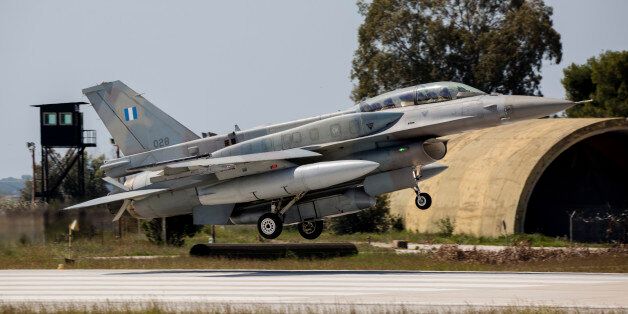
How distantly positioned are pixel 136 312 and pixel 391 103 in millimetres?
11402

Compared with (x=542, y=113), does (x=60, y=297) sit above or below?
below

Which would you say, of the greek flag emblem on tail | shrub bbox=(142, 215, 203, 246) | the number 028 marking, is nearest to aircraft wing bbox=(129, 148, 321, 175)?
the number 028 marking

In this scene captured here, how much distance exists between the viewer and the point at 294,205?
1122 inches

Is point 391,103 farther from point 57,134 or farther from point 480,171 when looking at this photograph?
point 57,134

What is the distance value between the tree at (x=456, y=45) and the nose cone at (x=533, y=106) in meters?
40.5

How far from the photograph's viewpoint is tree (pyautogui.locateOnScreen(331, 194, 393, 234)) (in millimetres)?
43469

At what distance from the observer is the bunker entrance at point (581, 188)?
4006 cm

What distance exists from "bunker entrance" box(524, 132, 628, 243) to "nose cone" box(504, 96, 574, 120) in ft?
48.9

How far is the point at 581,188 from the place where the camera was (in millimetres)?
40688

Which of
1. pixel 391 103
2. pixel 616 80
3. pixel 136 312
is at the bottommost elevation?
pixel 136 312

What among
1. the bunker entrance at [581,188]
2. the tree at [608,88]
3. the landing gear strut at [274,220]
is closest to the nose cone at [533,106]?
the landing gear strut at [274,220]

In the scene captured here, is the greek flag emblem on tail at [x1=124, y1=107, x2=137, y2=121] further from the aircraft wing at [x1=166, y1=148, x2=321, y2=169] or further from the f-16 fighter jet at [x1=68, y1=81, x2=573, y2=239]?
the aircraft wing at [x1=166, y1=148, x2=321, y2=169]

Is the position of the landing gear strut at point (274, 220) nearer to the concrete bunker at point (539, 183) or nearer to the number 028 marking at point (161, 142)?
the number 028 marking at point (161, 142)

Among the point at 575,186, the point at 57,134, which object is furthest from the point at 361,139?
the point at 57,134
